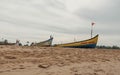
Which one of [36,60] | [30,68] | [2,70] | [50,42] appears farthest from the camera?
[50,42]

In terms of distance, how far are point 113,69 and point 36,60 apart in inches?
114

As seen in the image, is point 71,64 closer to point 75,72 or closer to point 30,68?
point 75,72

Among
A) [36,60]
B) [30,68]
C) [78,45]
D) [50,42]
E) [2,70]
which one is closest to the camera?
[2,70]

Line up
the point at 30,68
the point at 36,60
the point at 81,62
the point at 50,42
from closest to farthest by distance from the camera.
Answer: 1. the point at 30,68
2. the point at 36,60
3. the point at 81,62
4. the point at 50,42

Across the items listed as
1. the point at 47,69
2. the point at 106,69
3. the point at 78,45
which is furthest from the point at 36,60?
the point at 78,45

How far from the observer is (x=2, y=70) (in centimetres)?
725

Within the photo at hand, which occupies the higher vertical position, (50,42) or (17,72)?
(50,42)

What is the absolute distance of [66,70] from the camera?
8.18 metres

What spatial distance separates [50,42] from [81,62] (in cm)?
1508

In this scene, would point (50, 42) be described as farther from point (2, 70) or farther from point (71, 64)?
point (2, 70)

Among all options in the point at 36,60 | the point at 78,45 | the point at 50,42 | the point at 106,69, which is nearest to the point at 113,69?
the point at 106,69

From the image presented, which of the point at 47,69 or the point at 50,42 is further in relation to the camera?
the point at 50,42

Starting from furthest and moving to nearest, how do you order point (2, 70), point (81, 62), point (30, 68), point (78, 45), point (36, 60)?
point (78, 45) < point (81, 62) < point (36, 60) < point (30, 68) < point (2, 70)

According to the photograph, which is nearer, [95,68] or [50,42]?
[95,68]
